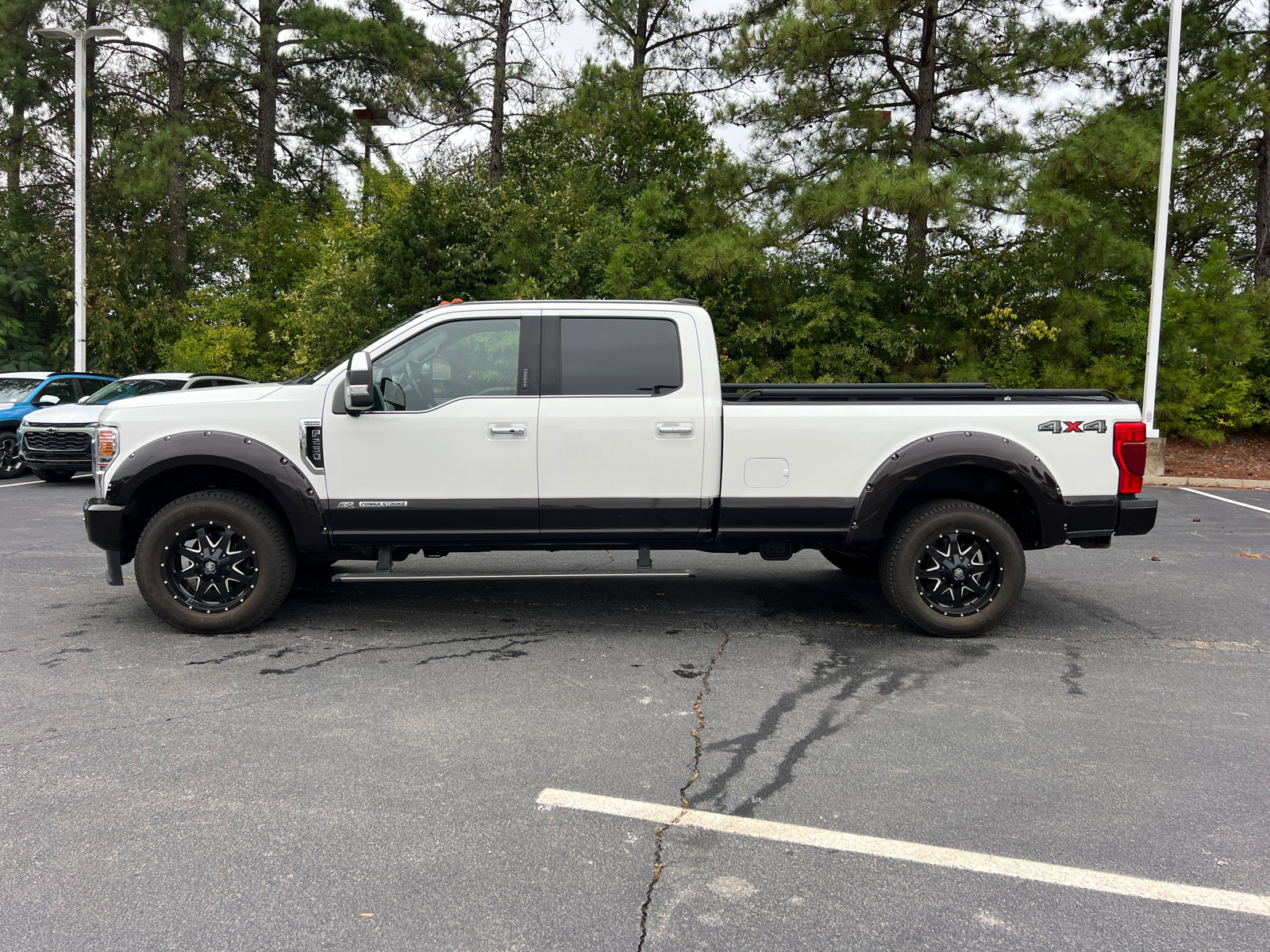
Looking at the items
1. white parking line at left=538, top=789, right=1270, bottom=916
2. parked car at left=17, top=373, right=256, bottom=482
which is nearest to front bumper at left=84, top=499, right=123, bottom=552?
white parking line at left=538, top=789, right=1270, bottom=916

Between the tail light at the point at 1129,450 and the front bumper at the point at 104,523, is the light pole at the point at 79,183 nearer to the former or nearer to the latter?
the front bumper at the point at 104,523

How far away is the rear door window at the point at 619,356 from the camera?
18.9ft

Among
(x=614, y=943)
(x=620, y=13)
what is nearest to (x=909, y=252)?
(x=620, y=13)

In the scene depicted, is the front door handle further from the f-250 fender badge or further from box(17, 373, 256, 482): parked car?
box(17, 373, 256, 482): parked car

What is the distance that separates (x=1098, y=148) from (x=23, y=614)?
1724 cm

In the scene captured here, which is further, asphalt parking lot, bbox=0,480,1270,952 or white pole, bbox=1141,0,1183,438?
white pole, bbox=1141,0,1183,438

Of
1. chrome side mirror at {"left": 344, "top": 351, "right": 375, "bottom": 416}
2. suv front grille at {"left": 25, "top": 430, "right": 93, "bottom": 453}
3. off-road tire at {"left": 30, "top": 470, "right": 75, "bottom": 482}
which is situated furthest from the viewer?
off-road tire at {"left": 30, "top": 470, "right": 75, "bottom": 482}

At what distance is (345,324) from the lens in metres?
21.3

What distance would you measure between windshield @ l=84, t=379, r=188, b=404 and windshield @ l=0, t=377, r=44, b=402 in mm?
1288

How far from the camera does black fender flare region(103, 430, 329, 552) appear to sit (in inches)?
219

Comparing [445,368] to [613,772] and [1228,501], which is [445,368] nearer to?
[613,772]

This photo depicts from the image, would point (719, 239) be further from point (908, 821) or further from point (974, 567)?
point (908, 821)

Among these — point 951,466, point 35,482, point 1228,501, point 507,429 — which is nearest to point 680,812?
point 507,429

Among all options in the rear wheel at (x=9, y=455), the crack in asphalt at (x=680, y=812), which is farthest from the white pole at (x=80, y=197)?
the crack in asphalt at (x=680, y=812)
